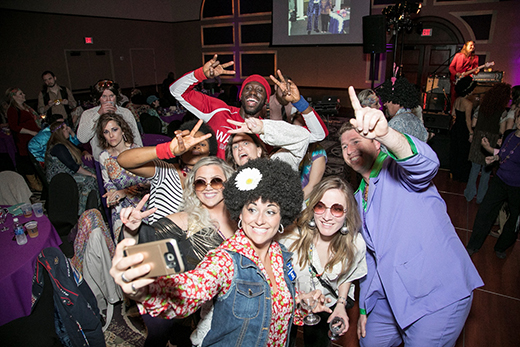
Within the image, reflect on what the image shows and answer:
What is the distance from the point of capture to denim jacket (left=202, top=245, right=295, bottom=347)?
127cm

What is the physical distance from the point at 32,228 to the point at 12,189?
3.88ft

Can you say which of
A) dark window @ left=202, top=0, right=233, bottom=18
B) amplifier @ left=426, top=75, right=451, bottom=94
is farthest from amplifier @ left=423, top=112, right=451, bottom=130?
dark window @ left=202, top=0, right=233, bottom=18

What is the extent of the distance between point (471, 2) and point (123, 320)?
10662 millimetres

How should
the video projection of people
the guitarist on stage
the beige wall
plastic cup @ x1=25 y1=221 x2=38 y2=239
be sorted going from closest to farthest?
1. plastic cup @ x1=25 y1=221 x2=38 y2=239
2. the guitarist on stage
3. the beige wall
4. the video projection of people

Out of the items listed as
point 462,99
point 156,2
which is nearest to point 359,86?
point 462,99

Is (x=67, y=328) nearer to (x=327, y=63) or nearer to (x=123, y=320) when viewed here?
(x=123, y=320)

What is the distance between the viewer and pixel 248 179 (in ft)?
4.82

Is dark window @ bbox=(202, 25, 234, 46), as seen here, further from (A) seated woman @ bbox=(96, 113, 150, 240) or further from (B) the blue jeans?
(A) seated woman @ bbox=(96, 113, 150, 240)

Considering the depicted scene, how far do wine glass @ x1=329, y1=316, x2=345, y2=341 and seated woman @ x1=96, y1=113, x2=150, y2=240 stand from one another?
1.69 meters

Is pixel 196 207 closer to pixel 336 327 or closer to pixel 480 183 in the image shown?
pixel 336 327

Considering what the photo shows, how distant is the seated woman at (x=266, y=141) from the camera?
203 centimetres

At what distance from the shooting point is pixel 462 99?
16.8 feet

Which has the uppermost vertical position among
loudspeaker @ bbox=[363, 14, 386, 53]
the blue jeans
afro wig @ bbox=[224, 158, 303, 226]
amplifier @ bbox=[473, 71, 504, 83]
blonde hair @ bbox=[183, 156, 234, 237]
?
loudspeaker @ bbox=[363, 14, 386, 53]

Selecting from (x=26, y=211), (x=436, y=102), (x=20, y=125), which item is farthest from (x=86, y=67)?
(x=436, y=102)
